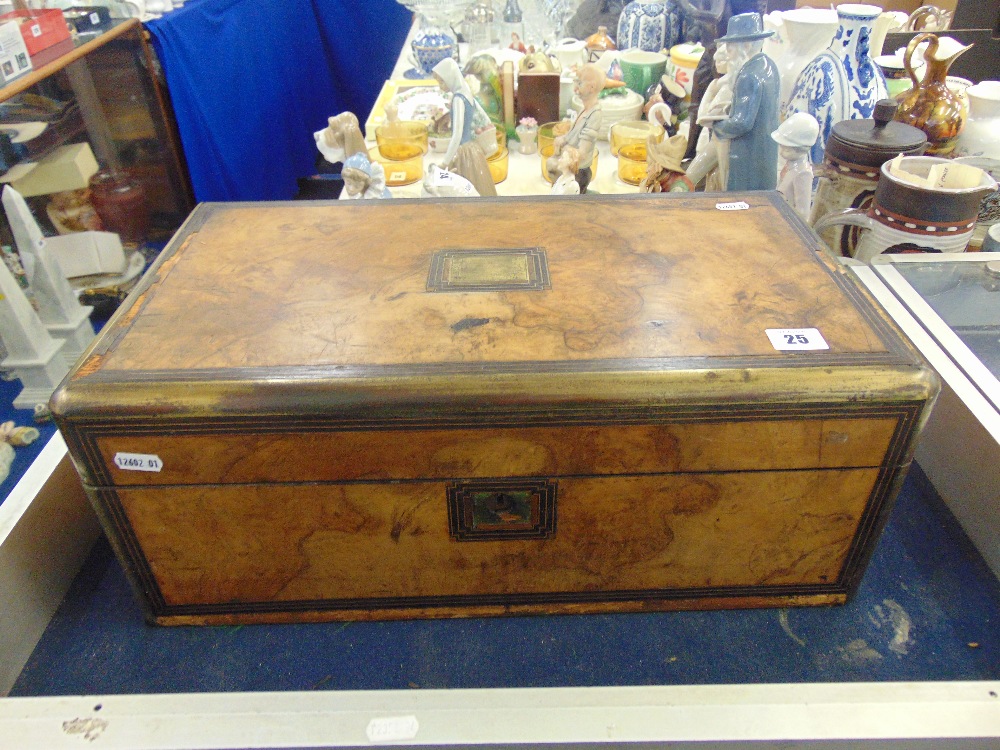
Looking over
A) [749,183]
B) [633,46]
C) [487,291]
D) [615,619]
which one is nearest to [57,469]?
[487,291]

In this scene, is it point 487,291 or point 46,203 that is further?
point 46,203

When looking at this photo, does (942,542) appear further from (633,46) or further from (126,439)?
(633,46)

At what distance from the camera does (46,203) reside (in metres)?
1.68

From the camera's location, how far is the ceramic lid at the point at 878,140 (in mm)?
1036

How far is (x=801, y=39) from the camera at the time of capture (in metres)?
1.27

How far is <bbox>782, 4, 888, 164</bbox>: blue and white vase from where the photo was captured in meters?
1.24

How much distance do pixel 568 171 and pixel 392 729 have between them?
963 mm

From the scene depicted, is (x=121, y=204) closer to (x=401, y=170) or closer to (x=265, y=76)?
(x=401, y=170)

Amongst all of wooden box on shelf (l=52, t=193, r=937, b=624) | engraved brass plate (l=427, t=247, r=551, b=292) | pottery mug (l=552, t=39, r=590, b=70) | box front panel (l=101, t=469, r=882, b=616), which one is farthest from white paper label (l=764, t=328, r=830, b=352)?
pottery mug (l=552, t=39, r=590, b=70)

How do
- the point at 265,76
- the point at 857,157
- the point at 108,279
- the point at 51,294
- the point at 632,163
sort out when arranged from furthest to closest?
the point at 265,76 < the point at 108,279 < the point at 632,163 < the point at 51,294 < the point at 857,157

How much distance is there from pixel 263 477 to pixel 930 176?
3.24 ft

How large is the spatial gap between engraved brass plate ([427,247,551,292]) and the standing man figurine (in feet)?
1.47

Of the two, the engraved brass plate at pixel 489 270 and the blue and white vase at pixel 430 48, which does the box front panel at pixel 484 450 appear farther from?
the blue and white vase at pixel 430 48

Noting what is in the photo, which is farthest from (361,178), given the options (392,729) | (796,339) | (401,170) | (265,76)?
(265,76)
